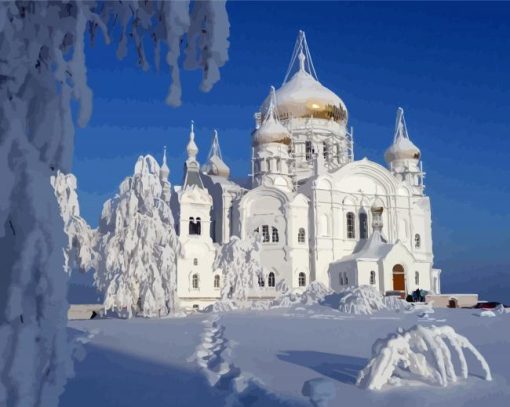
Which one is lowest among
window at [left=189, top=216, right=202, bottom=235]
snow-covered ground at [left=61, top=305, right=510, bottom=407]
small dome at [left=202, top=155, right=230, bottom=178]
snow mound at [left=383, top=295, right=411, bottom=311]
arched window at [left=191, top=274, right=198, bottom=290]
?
snow-covered ground at [left=61, top=305, right=510, bottom=407]

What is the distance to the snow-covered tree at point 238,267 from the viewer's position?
116 feet

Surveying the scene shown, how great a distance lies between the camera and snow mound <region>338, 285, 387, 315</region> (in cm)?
2741

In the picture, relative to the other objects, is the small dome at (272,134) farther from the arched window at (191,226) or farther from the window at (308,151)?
the arched window at (191,226)

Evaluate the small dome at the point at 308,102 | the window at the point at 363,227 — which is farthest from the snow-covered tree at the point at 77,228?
the small dome at the point at 308,102

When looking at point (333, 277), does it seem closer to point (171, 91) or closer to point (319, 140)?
point (319, 140)

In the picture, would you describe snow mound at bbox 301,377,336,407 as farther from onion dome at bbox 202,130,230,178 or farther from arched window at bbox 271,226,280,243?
onion dome at bbox 202,130,230,178

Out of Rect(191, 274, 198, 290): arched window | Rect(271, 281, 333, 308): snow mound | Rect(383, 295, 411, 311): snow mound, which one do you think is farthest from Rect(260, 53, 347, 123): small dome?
Rect(383, 295, 411, 311): snow mound

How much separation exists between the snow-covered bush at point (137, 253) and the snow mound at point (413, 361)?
640 inches

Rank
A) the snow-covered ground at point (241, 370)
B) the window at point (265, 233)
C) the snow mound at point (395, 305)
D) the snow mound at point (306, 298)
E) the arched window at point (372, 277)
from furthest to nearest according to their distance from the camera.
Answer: the window at point (265, 233), the arched window at point (372, 277), the snow mound at point (306, 298), the snow mound at point (395, 305), the snow-covered ground at point (241, 370)

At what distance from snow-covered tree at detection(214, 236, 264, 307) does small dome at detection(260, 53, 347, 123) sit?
1912 centimetres

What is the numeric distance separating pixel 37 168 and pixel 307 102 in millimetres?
49385

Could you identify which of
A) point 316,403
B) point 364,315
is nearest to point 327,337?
point 316,403

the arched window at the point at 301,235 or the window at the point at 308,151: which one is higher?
the window at the point at 308,151

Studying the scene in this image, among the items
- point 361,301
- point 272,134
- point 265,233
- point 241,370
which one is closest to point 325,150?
point 272,134
